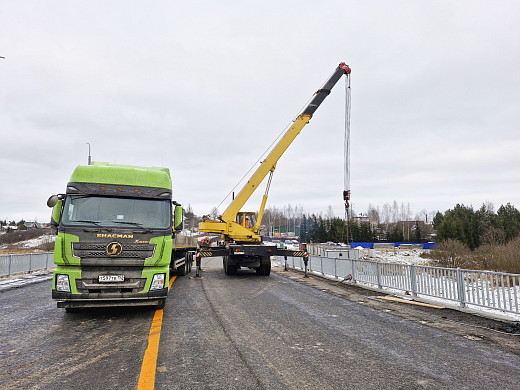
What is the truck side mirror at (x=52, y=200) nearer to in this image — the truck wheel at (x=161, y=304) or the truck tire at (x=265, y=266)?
the truck wheel at (x=161, y=304)

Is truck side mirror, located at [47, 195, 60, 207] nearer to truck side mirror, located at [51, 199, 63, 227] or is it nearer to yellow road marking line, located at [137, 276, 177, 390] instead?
truck side mirror, located at [51, 199, 63, 227]

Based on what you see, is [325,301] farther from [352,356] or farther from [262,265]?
[262,265]

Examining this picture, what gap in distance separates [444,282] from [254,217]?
9627mm

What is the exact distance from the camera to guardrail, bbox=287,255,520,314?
7.12 metres

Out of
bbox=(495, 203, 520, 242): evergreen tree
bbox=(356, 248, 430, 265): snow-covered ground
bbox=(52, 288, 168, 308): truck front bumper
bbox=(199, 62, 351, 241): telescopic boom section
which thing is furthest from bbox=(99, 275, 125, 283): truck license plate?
bbox=(495, 203, 520, 242): evergreen tree

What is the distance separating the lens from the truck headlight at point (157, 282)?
259 inches

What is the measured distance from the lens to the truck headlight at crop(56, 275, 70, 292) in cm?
618

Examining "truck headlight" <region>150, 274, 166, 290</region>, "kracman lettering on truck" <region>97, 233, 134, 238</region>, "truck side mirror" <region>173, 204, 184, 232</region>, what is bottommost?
"truck headlight" <region>150, 274, 166, 290</region>

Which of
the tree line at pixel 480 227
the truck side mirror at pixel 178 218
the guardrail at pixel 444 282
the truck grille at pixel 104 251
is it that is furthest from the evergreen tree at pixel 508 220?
the truck grille at pixel 104 251

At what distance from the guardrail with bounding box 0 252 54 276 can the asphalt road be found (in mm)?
7745

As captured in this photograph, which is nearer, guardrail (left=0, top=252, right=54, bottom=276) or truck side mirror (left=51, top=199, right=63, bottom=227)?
truck side mirror (left=51, top=199, right=63, bottom=227)

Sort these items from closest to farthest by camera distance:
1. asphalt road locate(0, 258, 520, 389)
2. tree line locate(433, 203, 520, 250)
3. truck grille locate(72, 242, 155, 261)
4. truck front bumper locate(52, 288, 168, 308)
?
asphalt road locate(0, 258, 520, 389)
truck front bumper locate(52, 288, 168, 308)
truck grille locate(72, 242, 155, 261)
tree line locate(433, 203, 520, 250)

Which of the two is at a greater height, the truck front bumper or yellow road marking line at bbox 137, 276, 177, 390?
the truck front bumper

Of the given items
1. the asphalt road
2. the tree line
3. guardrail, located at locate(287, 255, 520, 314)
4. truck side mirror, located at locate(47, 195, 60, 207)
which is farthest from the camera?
the tree line
